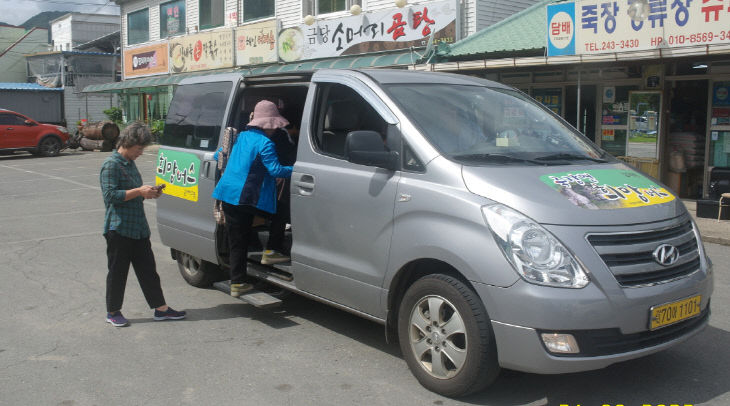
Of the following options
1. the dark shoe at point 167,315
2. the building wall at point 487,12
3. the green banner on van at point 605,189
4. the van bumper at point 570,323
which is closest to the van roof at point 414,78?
the green banner on van at point 605,189

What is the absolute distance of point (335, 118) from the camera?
16.8 ft

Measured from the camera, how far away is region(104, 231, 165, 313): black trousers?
5.42 metres

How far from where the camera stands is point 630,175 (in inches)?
170

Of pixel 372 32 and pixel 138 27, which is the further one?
pixel 138 27

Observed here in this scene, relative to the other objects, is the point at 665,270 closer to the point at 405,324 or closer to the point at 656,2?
the point at 405,324

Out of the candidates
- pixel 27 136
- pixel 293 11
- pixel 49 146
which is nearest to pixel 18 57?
pixel 49 146

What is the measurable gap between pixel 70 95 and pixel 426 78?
124ft

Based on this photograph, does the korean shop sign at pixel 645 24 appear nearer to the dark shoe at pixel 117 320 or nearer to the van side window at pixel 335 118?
the van side window at pixel 335 118

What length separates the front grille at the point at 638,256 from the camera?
354 centimetres

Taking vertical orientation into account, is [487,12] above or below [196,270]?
above

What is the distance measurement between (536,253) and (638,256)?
0.60 m

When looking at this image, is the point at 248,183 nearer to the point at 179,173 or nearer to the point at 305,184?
the point at 305,184

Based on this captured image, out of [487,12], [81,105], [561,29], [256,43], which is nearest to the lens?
[561,29]

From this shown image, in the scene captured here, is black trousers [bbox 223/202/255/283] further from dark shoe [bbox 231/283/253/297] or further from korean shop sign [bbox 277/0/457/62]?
korean shop sign [bbox 277/0/457/62]
